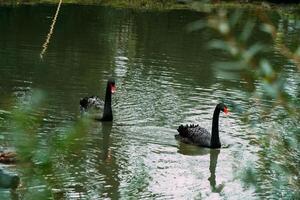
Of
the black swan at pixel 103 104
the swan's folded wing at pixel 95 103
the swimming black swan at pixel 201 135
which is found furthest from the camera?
the swan's folded wing at pixel 95 103

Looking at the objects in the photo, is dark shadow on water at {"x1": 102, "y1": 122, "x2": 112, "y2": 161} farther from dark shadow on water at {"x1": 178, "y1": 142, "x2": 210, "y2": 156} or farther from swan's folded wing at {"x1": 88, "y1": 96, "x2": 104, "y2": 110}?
dark shadow on water at {"x1": 178, "y1": 142, "x2": 210, "y2": 156}

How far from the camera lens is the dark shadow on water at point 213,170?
7848mm

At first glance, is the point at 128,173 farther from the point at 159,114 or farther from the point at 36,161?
the point at 36,161

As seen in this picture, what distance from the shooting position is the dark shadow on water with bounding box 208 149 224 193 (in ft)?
25.7

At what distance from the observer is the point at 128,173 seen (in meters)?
7.96

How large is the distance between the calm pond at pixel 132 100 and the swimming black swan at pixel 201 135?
4.0 inches

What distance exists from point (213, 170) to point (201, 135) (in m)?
1.22

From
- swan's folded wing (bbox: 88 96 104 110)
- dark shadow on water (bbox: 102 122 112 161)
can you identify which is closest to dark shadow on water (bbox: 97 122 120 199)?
dark shadow on water (bbox: 102 122 112 161)

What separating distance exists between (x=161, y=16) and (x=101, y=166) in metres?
17.8

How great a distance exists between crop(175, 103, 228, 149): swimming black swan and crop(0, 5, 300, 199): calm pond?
0.33 ft

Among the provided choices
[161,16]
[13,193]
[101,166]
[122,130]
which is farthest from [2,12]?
[13,193]

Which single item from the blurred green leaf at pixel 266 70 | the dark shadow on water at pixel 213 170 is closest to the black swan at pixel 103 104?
the dark shadow on water at pixel 213 170

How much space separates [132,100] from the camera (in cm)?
1177

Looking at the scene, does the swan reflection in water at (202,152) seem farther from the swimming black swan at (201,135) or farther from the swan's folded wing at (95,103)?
the swan's folded wing at (95,103)
